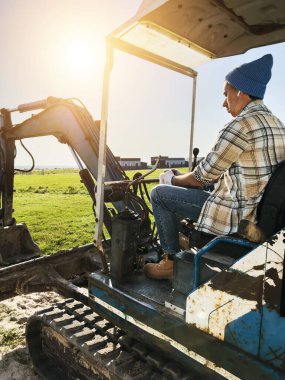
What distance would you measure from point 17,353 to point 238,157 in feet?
10.2

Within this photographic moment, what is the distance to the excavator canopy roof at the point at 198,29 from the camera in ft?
8.27

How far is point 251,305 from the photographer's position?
182 cm

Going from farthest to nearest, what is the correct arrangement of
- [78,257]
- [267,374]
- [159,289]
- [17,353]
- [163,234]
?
[78,257], [17,353], [163,234], [159,289], [267,374]

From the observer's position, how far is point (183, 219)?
285cm

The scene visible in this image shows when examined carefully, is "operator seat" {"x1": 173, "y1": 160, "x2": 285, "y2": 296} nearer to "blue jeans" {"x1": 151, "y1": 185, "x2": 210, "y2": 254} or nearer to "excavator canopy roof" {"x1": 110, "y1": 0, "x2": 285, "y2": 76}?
"blue jeans" {"x1": 151, "y1": 185, "x2": 210, "y2": 254}

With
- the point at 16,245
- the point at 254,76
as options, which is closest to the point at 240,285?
the point at 254,76

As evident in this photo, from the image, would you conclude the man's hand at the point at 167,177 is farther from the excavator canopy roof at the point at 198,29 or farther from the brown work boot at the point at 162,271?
the excavator canopy roof at the point at 198,29

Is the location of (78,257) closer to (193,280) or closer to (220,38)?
(193,280)

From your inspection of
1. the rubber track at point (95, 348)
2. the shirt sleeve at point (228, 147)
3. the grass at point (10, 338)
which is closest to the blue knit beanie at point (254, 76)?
the shirt sleeve at point (228, 147)

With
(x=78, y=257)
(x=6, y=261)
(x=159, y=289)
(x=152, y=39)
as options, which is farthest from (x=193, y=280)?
(x=6, y=261)

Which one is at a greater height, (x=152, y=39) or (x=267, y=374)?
(x=152, y=39)

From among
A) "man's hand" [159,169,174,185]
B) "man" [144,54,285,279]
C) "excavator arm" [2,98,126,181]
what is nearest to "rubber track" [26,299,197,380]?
"man" [144,54,285,279]

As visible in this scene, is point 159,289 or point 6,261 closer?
point 159,289

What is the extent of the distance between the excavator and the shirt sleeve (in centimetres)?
31
